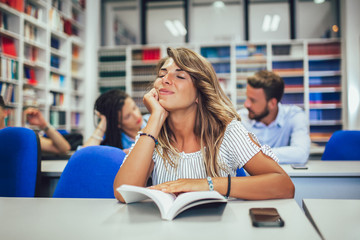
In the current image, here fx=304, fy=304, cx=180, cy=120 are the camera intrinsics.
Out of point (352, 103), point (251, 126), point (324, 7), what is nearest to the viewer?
point (251, 126)

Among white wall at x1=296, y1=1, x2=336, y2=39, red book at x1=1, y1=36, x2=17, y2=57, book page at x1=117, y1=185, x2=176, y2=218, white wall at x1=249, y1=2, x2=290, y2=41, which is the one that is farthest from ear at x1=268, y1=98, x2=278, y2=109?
white wall at x1=296, y1=1, x2=336, y2=39

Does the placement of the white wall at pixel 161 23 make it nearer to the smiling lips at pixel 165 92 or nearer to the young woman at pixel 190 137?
the young woman at pixel 190 137

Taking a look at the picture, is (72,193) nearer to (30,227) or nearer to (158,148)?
(158,148)

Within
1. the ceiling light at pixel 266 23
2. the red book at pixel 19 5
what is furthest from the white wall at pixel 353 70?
the red book at pixel 19 5

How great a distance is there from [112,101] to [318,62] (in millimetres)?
4573

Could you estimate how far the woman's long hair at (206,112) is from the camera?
4.28ft

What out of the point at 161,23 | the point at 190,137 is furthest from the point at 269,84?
the point at 161,23

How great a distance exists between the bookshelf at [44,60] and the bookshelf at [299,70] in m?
1.41

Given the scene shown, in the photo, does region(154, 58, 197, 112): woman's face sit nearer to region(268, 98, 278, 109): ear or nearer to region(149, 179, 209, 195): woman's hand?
region(149, 179, 209, 195): woman's hand

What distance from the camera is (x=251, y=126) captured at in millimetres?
2787

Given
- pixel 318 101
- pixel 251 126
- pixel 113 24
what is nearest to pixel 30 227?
pixel 251 126

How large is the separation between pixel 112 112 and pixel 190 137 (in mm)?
1326

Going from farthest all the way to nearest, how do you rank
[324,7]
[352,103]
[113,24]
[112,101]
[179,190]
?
[113,24] < [324,7] < [352,103] < [112,101] < [179,190]

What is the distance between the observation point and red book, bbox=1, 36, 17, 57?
12.9ft
